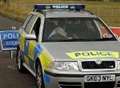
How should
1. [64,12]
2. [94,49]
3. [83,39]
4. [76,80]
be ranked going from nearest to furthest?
[76,80] < [94,49] < [83,39] < [64,12]

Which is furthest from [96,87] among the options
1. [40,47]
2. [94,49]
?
[40,47]

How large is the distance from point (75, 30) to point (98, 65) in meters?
1.76

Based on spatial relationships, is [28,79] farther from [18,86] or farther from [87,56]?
[87,56]

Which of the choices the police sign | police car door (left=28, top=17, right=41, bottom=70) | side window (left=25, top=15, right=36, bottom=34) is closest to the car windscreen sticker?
police car door (left=28, top=17, right=41, bottom=70)

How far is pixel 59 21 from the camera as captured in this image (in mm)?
10539

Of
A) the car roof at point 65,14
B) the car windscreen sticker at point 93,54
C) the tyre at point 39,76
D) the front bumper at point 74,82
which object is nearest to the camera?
the front bumper at point 74,82

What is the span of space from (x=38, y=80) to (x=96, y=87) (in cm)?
142

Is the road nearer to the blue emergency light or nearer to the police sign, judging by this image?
the police sign

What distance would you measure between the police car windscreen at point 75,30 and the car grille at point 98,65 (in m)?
1.41

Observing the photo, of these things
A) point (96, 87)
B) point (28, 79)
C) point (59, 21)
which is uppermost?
point (59, 21)

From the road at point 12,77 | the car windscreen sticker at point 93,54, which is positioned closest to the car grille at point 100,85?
the car windscreen sticker at point 93,54

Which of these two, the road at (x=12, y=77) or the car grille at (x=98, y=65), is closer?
the car grille at (x=98, y=65)

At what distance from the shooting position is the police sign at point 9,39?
15.3m

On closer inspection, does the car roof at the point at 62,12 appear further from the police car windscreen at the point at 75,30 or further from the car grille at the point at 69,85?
the car grille at the point at 69,85
